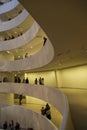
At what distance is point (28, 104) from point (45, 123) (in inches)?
489

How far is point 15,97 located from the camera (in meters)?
31.6

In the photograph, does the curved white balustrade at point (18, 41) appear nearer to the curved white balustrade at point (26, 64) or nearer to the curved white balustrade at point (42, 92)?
the curved white balustrade at point (26, 64)

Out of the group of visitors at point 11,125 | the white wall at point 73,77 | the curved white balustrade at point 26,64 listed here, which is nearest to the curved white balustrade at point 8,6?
the curved white balustrade at point 26,64

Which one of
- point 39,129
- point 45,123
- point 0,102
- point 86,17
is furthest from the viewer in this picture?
point 0,102

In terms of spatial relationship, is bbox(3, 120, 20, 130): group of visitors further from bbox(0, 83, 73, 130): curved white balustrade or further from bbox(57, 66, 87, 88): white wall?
Result: bbox(57, 66, 87, 88): white wall

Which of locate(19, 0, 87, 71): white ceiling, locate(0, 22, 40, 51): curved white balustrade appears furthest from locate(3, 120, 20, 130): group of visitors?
locate(19, 0, 87, 71): white ceiling

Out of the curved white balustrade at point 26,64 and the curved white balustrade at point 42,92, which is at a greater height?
the curved white balustrade at point 26,64

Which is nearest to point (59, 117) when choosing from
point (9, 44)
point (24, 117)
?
point (24, 117)

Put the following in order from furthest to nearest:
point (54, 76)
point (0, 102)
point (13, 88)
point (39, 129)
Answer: point (0, 102) → point (54, 76) → point (13, 88) → point (39, 129)

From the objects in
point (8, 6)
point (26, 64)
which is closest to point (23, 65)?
A: point (26, 64)

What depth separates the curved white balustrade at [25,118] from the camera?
55.3 ft

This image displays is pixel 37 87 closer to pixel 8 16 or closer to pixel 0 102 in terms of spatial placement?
pixel 0 102

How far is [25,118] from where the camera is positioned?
2205 centimetres

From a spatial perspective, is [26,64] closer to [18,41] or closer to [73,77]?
[18,41]
